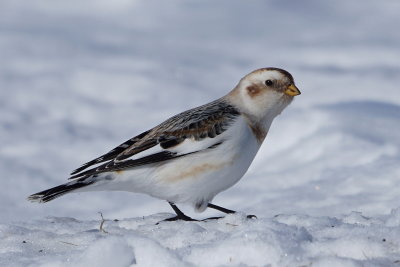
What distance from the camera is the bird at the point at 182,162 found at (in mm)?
6664

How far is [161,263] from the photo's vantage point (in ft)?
15.8

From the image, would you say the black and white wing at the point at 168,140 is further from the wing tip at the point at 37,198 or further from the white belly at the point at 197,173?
the wing tip at the point at 37,198

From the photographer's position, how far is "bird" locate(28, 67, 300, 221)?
6.66 metres

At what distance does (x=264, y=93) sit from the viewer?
7273 millimetres

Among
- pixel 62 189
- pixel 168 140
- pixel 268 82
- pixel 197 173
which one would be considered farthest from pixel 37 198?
pixel 268 82

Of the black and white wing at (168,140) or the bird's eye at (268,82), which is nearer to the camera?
the black and white wing at (168,140)

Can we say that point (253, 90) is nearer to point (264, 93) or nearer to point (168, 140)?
point (264, 93)

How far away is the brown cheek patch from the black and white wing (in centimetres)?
26

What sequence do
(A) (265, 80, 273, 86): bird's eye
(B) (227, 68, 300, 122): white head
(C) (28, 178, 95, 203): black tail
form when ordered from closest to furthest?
(C) (28, 178, 95, 203): black tail < (B) (227, 68, 300, 122): white head < (A) (265, 80, 273, 86): bird's eye

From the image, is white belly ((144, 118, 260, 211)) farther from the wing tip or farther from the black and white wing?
the wing tip

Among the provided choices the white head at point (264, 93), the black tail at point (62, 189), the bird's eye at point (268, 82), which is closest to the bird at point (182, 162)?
the black tail at point (62, 189)

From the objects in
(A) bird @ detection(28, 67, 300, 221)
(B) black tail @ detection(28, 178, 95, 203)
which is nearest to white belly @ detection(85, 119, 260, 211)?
(A) bird @ detection(28, 67, 300, 221)

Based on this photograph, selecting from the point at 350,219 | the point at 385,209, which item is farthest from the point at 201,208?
the point at 385,209

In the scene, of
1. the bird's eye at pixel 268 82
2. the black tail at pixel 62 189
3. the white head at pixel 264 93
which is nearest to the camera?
the black tail at pixel 62 189
